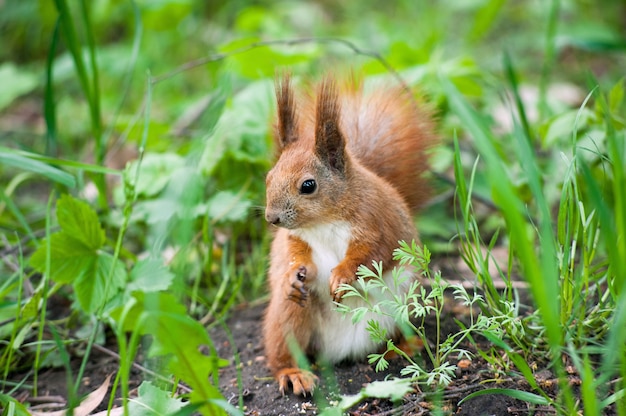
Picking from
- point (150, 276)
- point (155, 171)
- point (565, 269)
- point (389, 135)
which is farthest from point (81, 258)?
point (565, 269)

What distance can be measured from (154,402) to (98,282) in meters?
0.50

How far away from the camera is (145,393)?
1.41m

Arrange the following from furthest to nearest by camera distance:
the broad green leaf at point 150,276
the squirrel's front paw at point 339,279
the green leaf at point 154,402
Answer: the broad green leaf at point 150,276 → the squirrel's front paw at point 339,279 → the green leaf at point 154,402

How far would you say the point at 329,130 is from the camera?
1643 millimetres

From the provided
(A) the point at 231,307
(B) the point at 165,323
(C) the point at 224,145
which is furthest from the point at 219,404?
(C) the point at 224,145

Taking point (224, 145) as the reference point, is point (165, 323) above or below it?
below

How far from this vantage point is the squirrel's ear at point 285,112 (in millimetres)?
1690

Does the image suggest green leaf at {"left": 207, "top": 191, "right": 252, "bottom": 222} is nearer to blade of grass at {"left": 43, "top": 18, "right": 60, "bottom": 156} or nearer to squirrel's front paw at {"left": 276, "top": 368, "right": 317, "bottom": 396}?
blade of grass at {"left": 43, "top": 18, "right": 60, "bottom": 156}

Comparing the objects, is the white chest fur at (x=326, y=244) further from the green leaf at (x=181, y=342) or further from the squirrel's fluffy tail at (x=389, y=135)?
the green leaf at (x=181, y=342)

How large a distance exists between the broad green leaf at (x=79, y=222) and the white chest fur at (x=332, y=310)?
531 mm

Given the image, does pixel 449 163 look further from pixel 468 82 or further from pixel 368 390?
pixel 368 390

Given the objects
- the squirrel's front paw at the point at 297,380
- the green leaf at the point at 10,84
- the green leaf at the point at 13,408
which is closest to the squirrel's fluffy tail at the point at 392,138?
the squirrel's front paw at the point at 297,380

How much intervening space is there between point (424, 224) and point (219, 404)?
1345 millimetres

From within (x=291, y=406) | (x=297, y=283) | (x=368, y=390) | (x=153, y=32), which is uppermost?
(x=153, y=32)
